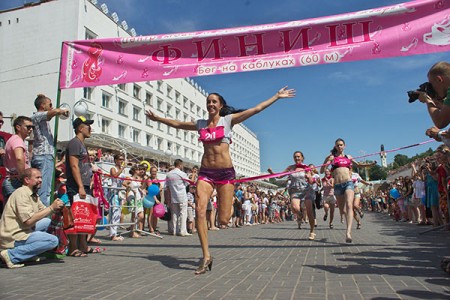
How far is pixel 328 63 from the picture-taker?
702 centimetres

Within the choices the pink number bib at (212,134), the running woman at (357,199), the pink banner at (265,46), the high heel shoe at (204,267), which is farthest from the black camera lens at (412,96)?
the running woman at (357,199)

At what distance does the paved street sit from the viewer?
3.49 m

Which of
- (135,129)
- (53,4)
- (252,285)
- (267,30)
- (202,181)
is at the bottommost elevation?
(252,285)

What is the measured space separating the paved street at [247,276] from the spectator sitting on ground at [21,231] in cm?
21

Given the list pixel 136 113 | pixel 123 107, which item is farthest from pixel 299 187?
pixel 136 113

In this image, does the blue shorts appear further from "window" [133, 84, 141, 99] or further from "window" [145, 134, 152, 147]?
"window" [145, 134, 152, 147]

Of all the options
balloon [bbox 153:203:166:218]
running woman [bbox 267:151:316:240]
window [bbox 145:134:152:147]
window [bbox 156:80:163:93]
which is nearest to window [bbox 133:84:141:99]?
window [bbox 156:80:163:93]

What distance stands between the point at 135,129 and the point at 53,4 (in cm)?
1624

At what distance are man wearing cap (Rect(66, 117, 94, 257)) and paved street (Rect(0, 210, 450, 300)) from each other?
39 cm

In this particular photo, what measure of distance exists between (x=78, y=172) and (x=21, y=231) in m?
1.35

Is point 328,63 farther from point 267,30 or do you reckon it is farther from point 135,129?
point 135,129

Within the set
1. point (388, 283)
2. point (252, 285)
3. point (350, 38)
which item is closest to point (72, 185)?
point (252, 285)

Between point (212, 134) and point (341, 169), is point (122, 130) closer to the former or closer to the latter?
point (341, 169)

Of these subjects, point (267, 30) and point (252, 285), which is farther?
point (267, 30)
